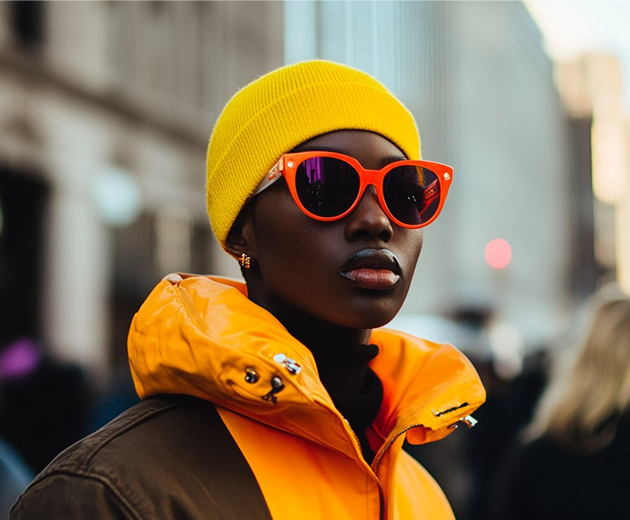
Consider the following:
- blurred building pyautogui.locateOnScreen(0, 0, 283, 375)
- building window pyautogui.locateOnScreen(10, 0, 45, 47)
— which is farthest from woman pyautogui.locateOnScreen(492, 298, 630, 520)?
building window pyautogui.locateOnScreen(10, 0, 45, 47)

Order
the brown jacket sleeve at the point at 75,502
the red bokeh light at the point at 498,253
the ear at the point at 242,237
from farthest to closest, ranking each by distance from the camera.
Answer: the red bokeh light at the point at 498,253 → the ear at the point at 242,237 → the brown jacket sleeve at the point at 75,502

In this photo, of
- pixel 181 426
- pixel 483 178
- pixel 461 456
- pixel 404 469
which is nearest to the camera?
pixel 181 426

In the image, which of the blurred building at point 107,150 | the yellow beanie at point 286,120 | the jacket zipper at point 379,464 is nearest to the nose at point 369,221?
the yellow beanie at point 286,120

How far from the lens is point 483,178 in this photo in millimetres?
61094

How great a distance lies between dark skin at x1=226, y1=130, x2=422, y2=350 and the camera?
1.93m

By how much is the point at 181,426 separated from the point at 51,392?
4.14m

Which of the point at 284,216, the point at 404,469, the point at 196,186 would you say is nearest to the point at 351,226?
the point at 284,216

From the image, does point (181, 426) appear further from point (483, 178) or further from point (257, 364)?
point (483, 178)

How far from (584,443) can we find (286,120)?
2.69 metres

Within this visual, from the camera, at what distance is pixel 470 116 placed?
59.5m

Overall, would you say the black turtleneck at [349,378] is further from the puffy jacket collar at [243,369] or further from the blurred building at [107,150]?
the blurred building at [107,150]

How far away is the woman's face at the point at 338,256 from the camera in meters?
1.92

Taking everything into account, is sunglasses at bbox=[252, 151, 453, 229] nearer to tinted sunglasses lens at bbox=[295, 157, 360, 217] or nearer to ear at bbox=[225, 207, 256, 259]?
tinted sunglasses lens at bbox=[295, 157, 360, 217]

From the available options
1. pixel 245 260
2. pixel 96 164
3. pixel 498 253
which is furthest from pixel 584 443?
pixel 498 253
